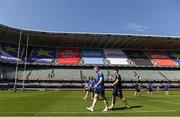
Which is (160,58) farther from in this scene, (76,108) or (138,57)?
(76,108)

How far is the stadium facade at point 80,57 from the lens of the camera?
77.0m

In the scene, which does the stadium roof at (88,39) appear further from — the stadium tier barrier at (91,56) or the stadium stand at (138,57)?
the stadium stand at (138,57)

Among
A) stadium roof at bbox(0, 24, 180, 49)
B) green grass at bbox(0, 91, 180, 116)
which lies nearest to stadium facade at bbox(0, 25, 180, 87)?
stadium roof at bbox(0, 24, 180, 49)

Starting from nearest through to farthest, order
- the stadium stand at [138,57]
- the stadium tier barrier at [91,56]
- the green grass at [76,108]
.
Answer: the green grass at [76,108], the stadium tier barrier at [91,56], the stadium stand at [138,57]

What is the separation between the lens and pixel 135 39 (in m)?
84.1

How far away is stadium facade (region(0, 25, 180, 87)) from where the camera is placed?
7700 cm

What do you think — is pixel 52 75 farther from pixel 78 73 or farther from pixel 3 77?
pixel 3 77

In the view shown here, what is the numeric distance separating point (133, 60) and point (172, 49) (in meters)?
15.7

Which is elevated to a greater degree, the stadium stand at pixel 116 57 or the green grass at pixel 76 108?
the stadium stand at pixel 116 57

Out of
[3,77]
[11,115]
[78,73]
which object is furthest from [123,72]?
[11,115]

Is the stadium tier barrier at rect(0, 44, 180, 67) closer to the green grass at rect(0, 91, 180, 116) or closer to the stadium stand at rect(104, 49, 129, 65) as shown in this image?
the stadium stand at rect(104, 49, 129, 65)

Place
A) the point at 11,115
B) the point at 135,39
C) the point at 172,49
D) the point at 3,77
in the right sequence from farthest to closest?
the point at 172,49 < the point at 135,39 < the point at 3,77 < the point at 11,115

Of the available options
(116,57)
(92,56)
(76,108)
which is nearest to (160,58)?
(116,57)

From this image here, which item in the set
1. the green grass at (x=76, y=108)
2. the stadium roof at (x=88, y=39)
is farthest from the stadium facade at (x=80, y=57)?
the green grass at (x=76, y=108)
